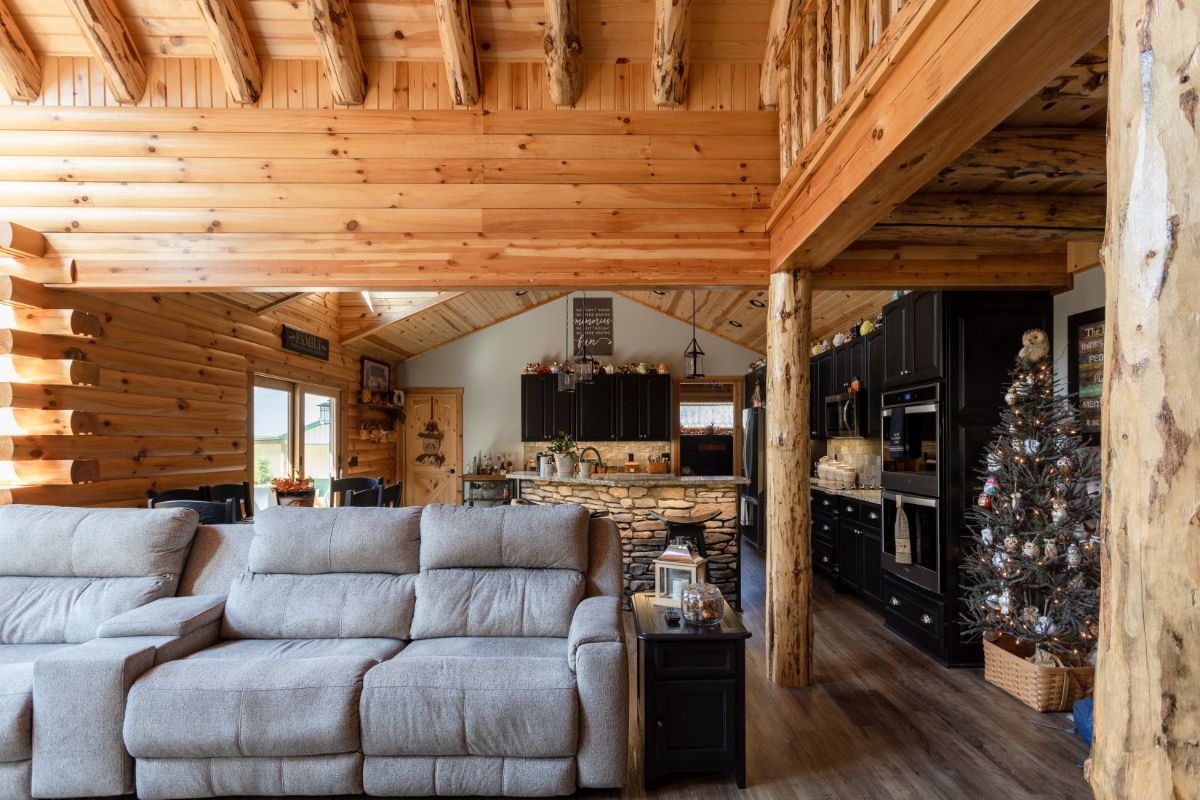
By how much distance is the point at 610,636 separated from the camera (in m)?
2.51

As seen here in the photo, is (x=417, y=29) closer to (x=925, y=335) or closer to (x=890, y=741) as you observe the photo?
(x=925, y=335)

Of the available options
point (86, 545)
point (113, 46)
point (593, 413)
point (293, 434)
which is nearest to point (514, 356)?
point (593, 413)

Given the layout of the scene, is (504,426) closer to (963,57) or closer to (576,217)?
(576,217)

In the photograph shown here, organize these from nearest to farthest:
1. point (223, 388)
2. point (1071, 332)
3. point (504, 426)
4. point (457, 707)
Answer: point (457, 707) < point (1071, 332) < point (223, 388) < point (504, 426)

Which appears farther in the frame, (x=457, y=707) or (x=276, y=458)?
(x=276, y=458)

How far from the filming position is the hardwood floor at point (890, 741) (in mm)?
2572

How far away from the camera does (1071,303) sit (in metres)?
3.96

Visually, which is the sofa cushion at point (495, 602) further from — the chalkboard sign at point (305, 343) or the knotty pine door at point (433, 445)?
the knotty pine door at point (433, 445)

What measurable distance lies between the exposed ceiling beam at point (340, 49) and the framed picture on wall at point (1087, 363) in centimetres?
458

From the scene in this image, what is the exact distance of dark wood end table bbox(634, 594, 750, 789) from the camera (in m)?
2.58

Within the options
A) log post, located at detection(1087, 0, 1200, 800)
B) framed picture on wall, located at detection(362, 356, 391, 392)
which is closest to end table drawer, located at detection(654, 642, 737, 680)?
log post, located at detection(1087, 0, 1200, 800)

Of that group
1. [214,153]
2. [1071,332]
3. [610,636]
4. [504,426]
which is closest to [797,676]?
[610,636]

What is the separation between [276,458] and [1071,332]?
650 cm

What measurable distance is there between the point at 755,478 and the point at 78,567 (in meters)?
6.44
